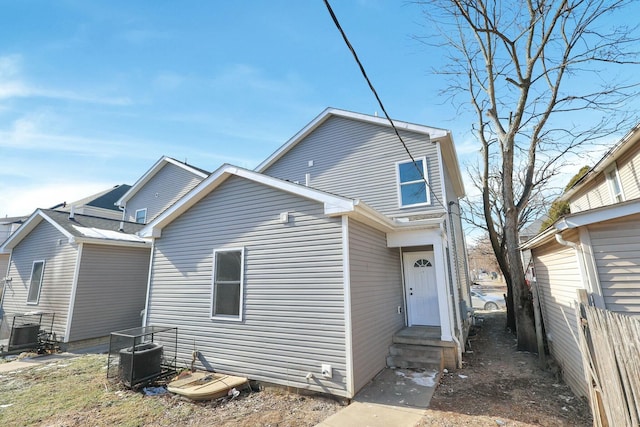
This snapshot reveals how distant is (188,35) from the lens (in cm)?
551

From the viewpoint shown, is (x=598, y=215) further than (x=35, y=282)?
No

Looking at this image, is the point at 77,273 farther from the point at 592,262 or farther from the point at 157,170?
the point at 592,262

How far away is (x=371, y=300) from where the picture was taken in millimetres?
6090

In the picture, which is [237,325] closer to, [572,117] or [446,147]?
[446,147]

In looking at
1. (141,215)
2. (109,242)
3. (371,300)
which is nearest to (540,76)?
(371,300)

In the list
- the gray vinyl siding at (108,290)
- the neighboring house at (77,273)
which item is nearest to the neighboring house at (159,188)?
the neighboring house at (77,273)

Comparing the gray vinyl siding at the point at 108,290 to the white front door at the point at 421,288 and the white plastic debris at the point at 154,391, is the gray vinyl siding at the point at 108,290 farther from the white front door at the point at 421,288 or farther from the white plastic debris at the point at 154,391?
the white front door at the point at 421,288

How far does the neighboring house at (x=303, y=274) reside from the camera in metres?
5.23

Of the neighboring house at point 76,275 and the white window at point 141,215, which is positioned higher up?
the white window at point 141,215

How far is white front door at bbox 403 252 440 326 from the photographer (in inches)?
319

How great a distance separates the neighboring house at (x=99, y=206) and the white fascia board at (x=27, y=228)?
29.0 ft

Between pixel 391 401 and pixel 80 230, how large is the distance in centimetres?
1092

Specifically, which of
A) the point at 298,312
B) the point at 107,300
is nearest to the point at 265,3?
the point at 298,312

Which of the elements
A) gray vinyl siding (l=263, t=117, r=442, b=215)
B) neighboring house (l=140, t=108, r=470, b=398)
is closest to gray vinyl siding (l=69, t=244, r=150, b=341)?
neighboring house (l=140, t=108, r=470, b=398)
